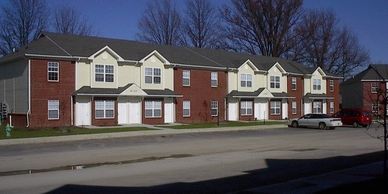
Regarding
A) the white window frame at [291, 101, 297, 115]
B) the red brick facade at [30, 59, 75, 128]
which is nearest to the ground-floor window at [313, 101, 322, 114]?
the white window frame at [291, 101, 297, 115]

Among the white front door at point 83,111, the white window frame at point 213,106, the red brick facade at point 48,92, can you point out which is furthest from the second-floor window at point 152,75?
the white window frame at point 213,106

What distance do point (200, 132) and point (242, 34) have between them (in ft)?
169

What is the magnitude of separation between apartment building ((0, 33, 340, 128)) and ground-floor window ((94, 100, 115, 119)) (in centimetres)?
8

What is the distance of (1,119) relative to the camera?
146 feet

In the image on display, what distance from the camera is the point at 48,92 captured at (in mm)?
40844

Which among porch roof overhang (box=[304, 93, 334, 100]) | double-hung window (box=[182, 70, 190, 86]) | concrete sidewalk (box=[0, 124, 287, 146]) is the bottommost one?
concrete sidewalk (box=[0, 124, 287, 146])

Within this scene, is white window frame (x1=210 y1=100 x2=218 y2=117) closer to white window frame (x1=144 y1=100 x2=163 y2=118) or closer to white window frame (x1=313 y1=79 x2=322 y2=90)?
white window frame (x1=144 y1=100 x2=163 y2=118)

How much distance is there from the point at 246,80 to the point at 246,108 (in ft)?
10.1

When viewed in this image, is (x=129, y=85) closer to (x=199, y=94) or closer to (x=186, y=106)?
(x=186, y=106)

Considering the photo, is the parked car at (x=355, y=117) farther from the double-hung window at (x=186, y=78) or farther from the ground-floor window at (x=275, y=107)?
the double-hung window at (x=186, y=78)

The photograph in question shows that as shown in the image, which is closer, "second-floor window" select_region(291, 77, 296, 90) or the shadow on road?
the shadow on road

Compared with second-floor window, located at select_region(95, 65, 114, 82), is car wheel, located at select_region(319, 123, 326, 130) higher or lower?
lower

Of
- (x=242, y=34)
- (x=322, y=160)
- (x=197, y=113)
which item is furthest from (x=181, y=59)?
(x=242, y=34)

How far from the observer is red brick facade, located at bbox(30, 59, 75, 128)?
132 ft
